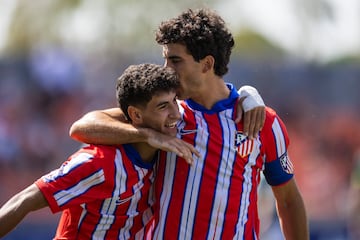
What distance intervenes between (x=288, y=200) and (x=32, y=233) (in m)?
8.73

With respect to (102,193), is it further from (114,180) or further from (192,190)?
(192,190)

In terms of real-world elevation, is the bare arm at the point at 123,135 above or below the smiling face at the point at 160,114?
below

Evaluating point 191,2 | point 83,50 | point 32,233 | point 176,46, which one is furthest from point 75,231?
point 191,2

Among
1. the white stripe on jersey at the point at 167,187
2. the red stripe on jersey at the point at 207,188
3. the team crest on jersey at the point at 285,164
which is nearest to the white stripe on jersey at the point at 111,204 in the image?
the white stripe on jersey at the point at 167,187

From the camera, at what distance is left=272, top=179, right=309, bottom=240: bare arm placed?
20.6ft

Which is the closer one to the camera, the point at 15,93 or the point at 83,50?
the point at 15,93

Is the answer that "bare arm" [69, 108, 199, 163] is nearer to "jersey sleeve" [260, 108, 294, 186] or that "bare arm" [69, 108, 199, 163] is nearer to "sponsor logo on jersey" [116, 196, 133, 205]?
"sponsor logo on jersey" [116, 196, 133, 205]

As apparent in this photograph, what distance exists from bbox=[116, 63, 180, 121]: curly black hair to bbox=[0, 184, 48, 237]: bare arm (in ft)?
2.06

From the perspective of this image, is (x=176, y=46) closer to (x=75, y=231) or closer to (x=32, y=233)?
(x=75, y=231)

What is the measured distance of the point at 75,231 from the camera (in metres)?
5.83

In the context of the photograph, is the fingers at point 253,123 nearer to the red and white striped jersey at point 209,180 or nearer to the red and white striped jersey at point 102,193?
the red and white striped jersey at point 209,180

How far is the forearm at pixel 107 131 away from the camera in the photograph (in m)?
5.73

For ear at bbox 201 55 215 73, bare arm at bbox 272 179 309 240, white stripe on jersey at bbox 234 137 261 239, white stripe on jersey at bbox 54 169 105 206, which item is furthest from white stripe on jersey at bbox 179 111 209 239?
bare arm at bbox 272 179 309 240

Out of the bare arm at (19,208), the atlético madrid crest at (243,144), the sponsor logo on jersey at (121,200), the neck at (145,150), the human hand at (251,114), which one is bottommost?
the bare arm at (19,208)
